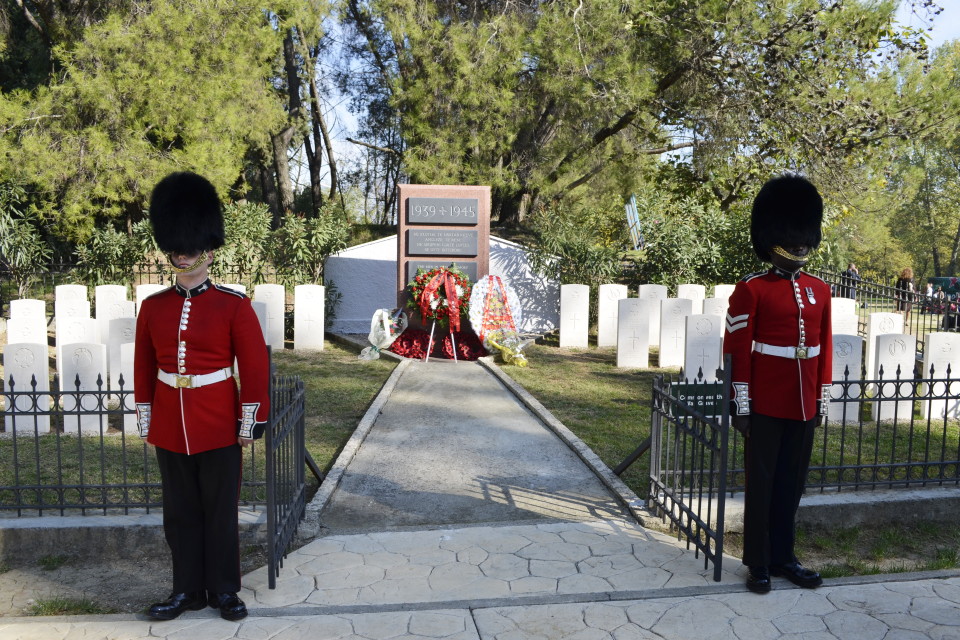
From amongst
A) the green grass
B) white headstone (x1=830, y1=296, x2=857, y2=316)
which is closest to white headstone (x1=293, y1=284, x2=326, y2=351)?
white headstone (x1=830, y1=296, x2=857, y2=316)

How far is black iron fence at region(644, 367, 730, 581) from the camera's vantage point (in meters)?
4.18

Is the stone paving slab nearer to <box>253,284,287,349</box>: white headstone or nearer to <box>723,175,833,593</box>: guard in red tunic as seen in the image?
<box>723,175,833,593</box>: guard in red tunic

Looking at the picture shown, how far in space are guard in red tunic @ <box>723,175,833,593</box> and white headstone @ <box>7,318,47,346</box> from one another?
28.3 ft

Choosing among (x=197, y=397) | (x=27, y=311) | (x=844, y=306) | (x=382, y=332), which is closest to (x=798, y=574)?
(x=197, y=397)

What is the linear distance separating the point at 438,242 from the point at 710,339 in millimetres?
4705

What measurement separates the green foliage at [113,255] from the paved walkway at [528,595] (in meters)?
11.5

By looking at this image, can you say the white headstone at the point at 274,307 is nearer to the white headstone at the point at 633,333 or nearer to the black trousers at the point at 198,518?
the white headstone at the point at 633,333

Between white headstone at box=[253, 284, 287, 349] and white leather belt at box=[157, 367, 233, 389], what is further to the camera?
white headstone at box=[253, 284, 287, 349]

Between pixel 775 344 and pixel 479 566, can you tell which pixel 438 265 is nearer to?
pixel 479 566

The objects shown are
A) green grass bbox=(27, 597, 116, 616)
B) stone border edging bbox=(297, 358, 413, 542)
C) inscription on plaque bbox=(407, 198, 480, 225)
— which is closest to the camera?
green grass bbox=(27, 597, 116, 616)

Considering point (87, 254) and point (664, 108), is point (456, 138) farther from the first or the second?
point (87, 254)

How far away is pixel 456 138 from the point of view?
18.0 m

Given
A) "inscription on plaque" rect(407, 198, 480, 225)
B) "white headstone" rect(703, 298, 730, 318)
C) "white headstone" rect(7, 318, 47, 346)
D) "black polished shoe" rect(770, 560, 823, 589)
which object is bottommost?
"black polished shoe" rect(770, 560, 823, 589)

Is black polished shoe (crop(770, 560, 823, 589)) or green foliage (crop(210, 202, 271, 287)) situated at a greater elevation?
green foliage (crop(210, 202, 271, 287))
